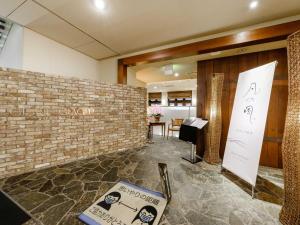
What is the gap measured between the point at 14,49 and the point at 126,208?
4.15 m

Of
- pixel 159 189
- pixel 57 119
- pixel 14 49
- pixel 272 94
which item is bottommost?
pixel 159 189

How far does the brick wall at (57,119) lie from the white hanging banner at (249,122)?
2.93 meters

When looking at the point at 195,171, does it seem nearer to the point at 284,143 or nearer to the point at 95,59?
the point at 284,143

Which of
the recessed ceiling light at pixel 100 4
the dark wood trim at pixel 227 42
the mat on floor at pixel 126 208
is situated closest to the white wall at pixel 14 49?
the recessed ceiling light at pixel 100 4

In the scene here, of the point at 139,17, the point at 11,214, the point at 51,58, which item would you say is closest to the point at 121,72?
the point at 51,58

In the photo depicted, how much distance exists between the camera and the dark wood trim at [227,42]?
2.67 metres

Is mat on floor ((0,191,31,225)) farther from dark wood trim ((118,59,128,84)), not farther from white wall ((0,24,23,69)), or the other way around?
dark wood trim ((118,59,128,84))

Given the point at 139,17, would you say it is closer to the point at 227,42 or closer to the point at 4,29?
the point at 227,42

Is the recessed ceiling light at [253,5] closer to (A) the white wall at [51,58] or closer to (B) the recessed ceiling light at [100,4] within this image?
(B) the recessed ceiling light at [100,4]

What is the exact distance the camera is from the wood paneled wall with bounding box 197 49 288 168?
3.45 meters

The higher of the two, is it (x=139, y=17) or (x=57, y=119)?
(x=139, y=17)

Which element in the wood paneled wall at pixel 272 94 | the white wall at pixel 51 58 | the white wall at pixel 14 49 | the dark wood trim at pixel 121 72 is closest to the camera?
the white wall at pixel 14 49

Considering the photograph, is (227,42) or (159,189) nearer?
(159,189)

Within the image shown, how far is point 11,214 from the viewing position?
182cm
